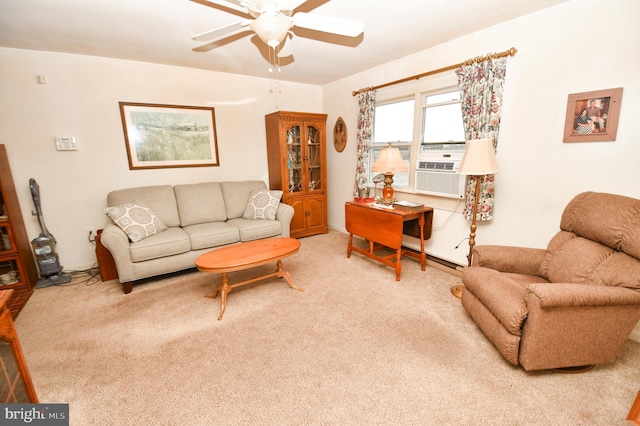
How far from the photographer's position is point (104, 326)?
2.14 metres

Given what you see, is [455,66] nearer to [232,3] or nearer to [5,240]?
[232,3]

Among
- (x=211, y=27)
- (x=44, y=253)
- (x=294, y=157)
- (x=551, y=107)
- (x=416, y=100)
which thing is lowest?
(x=44, y=253)

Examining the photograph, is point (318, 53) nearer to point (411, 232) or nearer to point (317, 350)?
point (411, 232)

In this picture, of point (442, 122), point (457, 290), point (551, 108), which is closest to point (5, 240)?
point (457, 290)

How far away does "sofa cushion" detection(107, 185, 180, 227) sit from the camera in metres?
3.11

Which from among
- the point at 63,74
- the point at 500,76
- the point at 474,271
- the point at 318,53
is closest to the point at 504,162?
the point at 500,76

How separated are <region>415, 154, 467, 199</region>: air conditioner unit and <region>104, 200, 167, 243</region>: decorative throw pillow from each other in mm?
2965

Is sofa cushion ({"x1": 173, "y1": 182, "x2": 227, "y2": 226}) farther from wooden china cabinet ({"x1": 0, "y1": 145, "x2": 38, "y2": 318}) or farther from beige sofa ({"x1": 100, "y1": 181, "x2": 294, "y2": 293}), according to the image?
wooden china cabinet ({"x1": 0, "y1": 145, "x2": 38, "y2": 318})

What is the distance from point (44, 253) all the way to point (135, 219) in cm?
97

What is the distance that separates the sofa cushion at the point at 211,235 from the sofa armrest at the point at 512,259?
2412mm

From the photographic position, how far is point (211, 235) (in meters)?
3.02

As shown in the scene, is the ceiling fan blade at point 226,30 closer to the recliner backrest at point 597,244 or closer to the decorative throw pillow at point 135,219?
the decorative throw pillow at point 135,219

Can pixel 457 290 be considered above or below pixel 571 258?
below

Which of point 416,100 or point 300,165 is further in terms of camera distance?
point 300,165
